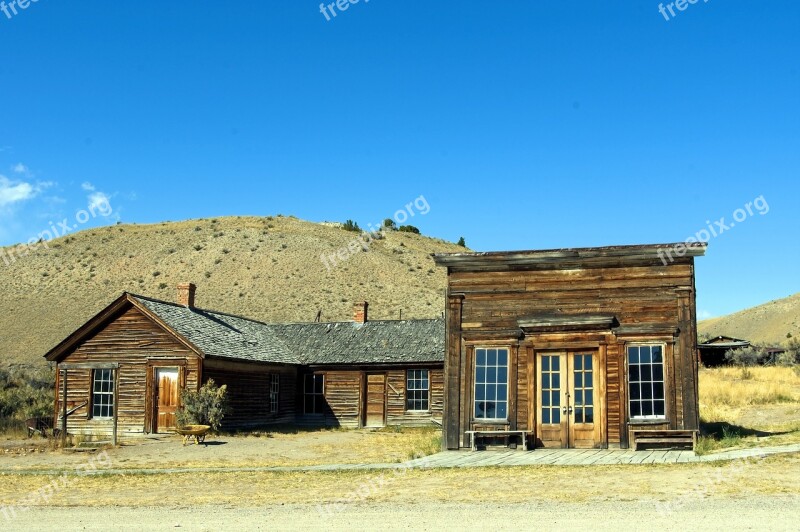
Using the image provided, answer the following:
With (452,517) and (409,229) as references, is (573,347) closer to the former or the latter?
(452,517)

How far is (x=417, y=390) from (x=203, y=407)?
854 centimetres

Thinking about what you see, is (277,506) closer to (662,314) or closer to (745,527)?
(745,527)

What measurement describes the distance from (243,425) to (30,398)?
11.9 metres

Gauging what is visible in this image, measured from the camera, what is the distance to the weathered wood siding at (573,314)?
18.5 meters

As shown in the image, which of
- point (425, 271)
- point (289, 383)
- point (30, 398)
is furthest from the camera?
point (425, 271)

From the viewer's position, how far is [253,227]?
9375 cm

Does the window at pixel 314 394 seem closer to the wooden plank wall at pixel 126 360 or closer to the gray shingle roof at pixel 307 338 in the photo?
the gray shingle roof at pixel 307 338

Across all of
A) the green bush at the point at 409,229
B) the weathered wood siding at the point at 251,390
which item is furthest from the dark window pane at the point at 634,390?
the green bush at the point at 409,229

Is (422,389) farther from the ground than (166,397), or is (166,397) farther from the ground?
(422,389)

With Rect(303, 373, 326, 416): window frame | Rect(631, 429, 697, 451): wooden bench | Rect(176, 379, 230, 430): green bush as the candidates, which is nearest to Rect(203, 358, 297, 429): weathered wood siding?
Rect(303, 373, 326, 416): window frame

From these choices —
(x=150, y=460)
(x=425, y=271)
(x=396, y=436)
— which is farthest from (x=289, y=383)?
(x=425, y=271)

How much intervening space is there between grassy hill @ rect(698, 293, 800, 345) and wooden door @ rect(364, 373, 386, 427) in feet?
279

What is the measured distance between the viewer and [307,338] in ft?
112

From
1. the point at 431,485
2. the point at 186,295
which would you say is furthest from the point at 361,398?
the point at 431,485
